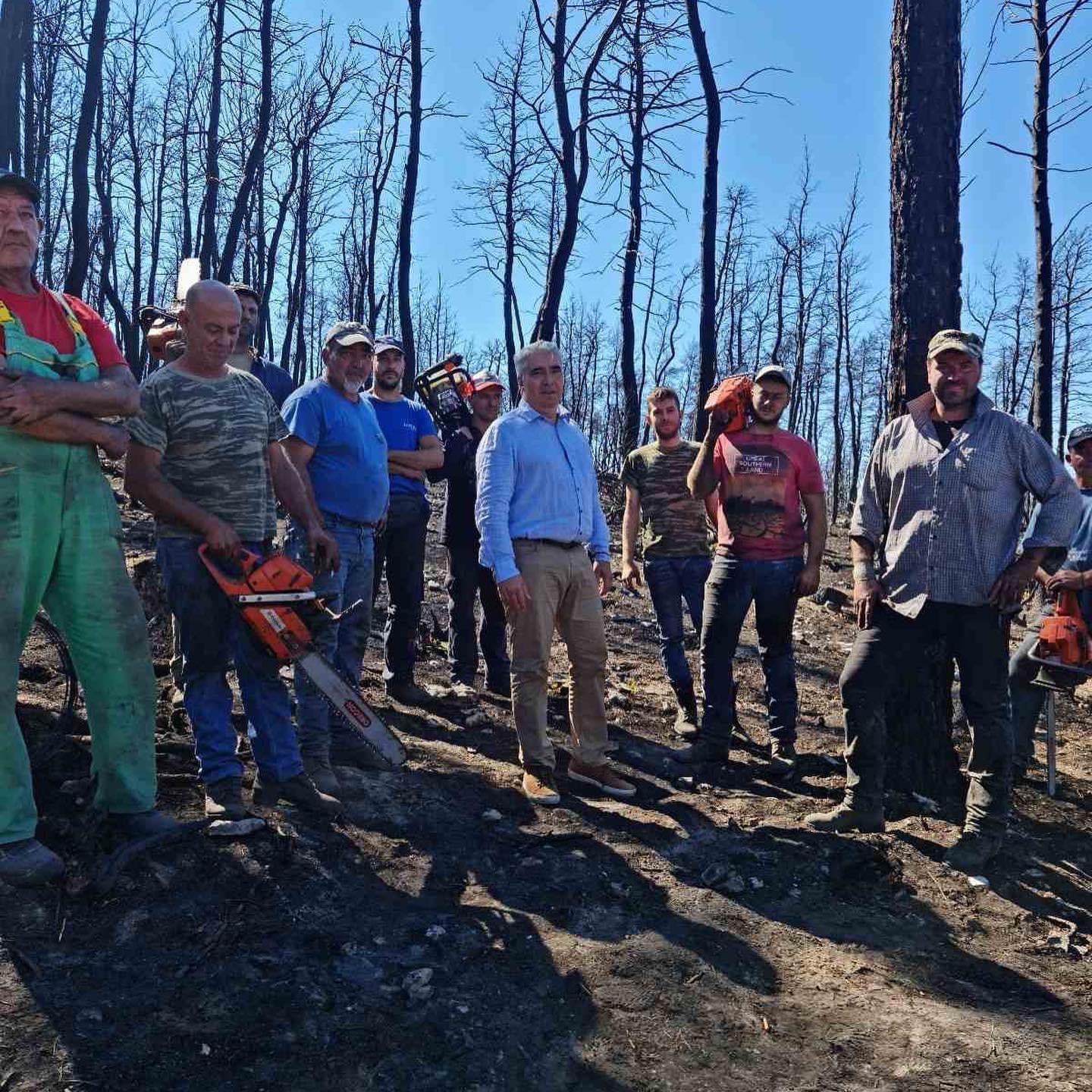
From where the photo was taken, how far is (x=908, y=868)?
385 cm

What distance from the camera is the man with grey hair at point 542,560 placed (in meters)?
4.44

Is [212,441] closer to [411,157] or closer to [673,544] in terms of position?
[673,544]

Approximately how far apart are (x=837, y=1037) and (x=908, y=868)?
1.36 meters

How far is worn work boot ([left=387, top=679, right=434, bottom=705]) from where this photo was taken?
19.4 ft

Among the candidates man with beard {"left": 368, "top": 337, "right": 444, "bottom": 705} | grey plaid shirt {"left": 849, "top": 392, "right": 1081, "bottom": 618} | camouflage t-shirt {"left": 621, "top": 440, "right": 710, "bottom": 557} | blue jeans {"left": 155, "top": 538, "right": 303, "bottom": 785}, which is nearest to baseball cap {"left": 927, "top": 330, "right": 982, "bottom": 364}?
grey plaid shirt {"left": 849, "top": 392, "right": 1081, "bottom": 618}

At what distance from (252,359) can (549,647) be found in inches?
101

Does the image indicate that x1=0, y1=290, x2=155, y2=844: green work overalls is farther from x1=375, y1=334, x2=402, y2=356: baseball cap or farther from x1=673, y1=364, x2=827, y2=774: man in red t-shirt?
x1=673, y1=364, x2=827, y2=774: man in red t-shirt

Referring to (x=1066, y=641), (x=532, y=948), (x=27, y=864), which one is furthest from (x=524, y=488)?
(x=1066, y=641)

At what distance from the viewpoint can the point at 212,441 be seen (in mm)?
3678

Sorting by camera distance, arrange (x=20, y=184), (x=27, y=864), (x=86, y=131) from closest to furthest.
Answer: (x=27, y=864) → (x=20, y=184) → (x=86, y=131)

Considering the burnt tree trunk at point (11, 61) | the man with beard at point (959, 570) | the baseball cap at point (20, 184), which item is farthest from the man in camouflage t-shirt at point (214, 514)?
the burnt tree trunk at point (11, 61)

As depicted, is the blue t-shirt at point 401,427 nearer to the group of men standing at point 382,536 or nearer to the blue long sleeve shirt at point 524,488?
the group of men standing at point 382,536

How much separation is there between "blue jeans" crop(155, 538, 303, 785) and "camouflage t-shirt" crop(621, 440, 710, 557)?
2888mm

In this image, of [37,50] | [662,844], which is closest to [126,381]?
[662,844]
